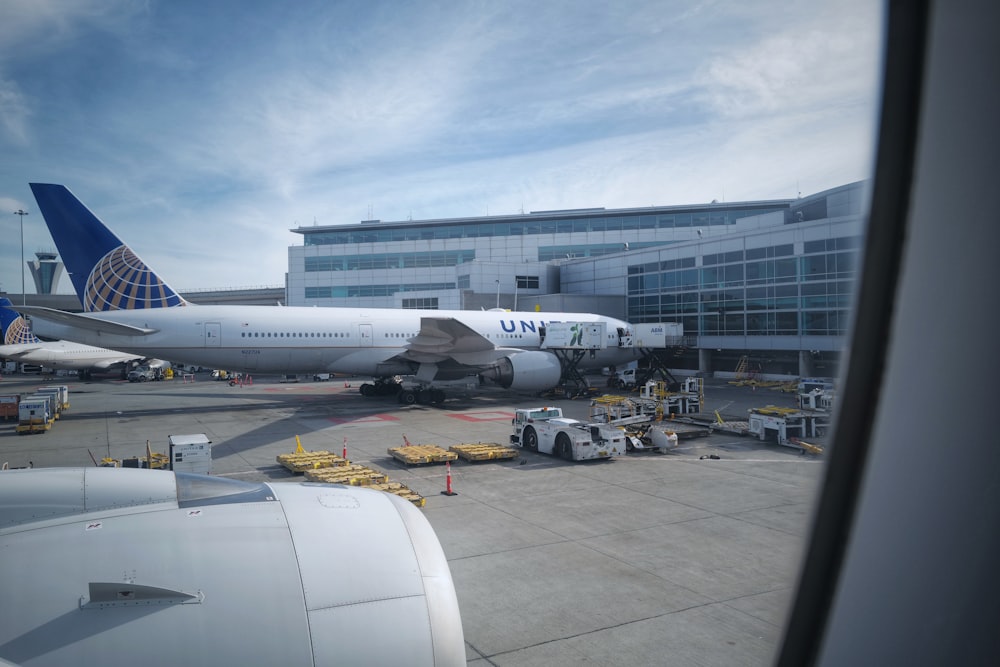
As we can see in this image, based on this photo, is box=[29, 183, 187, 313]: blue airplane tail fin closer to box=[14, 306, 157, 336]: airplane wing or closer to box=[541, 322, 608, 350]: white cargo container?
box=[14, 306, 157, 336]: airplane wing

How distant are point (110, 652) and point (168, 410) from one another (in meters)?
24.1

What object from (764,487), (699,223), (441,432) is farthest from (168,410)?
(699,223)

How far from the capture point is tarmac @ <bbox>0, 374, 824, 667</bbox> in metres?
6.01

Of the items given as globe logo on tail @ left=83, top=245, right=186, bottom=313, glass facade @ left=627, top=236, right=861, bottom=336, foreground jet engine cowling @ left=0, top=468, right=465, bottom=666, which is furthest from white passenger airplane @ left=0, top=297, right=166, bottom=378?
foreground jet engine cowling @ left=0, top=468, right=465, bottom=666

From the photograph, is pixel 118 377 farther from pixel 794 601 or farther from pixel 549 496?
pixel 794 601

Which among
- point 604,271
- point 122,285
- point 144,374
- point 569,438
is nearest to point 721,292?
point 604,271

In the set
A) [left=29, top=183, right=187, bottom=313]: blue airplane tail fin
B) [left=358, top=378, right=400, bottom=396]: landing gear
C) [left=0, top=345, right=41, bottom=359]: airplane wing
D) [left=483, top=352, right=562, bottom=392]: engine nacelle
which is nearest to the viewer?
[left=29, top=183, right=187, bottom=313]: blue airplane tail fin

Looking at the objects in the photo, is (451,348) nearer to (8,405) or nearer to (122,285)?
(122,285)

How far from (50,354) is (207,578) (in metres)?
49.1

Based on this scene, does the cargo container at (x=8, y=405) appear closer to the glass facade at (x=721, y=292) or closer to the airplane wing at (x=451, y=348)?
the airplane wing at (x=451, y=348)

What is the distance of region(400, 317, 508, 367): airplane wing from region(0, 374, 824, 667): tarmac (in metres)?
3.70

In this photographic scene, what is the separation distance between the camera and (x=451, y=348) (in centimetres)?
2498

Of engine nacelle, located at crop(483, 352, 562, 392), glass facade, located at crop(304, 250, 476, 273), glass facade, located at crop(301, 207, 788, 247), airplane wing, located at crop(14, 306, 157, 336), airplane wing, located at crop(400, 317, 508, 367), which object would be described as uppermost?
glass facade, located at crop(301, 207, 788, 247)

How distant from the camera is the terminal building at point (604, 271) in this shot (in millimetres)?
24719
